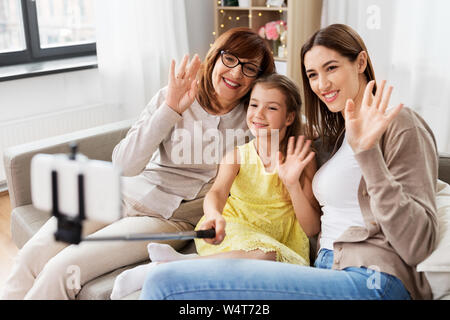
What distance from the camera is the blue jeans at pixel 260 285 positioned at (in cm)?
101

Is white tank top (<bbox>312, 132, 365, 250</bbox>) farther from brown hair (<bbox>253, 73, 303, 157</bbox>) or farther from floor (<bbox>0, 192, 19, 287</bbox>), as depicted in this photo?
floor (<bbox>0, 192, 19, 287</bbox>)

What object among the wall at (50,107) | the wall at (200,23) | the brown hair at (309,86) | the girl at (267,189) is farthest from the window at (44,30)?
the brown hair at (309,86)

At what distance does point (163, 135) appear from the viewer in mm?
1421

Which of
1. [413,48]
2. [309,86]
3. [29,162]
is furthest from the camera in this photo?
[413,48]

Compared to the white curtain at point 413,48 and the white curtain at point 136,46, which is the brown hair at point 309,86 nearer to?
the white curtain at point 413,48

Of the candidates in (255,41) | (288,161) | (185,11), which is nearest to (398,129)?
(288,161)

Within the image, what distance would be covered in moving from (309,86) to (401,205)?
48 cm

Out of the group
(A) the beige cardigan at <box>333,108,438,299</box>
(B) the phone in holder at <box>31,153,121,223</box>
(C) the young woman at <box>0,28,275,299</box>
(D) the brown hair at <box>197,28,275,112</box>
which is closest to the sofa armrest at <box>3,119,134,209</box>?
(C) the young woman at <box>0,28,275,299</box>

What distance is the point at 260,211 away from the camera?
1.39 meters

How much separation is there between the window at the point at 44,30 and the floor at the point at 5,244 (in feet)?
2.91

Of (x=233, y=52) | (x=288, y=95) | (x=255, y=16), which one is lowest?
(x=288, y=95)

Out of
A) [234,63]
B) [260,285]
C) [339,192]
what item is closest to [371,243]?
[339,192]

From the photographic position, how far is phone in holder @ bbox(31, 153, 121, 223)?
21.3 inches

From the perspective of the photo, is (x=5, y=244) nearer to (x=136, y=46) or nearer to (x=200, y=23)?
(x=136, y=46)
